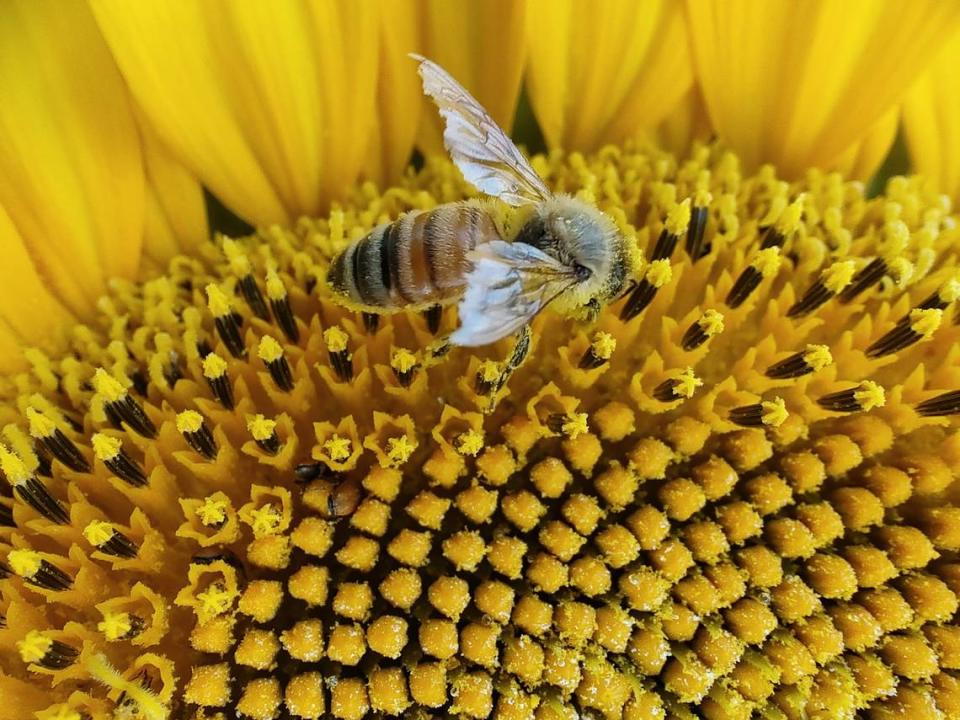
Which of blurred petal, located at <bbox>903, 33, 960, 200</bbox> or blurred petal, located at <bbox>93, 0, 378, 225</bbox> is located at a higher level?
blurred petal, located at <bbox>93, 0, 378, 225</bbox>

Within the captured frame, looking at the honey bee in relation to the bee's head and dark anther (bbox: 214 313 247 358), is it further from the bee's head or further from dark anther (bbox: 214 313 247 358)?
dark anther (bbox: 214 313 247 358)

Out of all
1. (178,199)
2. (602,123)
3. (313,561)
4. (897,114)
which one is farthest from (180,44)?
(897,114)

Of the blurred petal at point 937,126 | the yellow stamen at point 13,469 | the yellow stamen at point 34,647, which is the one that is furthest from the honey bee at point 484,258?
the blurred petal at point 937,126

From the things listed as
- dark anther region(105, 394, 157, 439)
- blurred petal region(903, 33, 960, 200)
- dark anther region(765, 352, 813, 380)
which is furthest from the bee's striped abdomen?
blurred petal region(903, 33, 960, 200)

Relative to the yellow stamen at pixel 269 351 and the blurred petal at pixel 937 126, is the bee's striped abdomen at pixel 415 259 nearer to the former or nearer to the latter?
the yellow stamen at pixel 269 351

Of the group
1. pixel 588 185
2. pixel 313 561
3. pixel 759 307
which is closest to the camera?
pixel 313 561

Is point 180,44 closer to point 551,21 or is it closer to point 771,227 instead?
point 551,21
